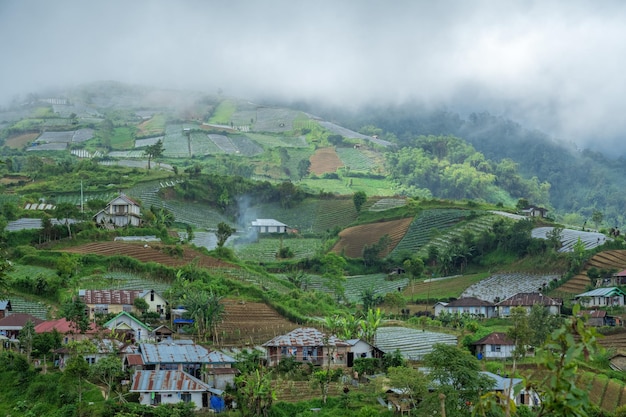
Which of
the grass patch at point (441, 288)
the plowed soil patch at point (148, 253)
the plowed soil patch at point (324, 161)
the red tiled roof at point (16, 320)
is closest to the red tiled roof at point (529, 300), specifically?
the grass patch at point (441, 288)

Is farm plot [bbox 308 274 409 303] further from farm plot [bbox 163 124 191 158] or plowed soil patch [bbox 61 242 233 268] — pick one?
farm plot [bbox 163 124 191 158]

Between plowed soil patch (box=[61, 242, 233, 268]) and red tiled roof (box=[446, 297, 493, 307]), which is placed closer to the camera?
red tiled roof (box=[446, 297, 493, 307])

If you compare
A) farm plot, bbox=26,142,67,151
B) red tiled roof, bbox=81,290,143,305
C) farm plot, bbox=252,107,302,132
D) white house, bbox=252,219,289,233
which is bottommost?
red tiled roof, bbox=81,290,143,305

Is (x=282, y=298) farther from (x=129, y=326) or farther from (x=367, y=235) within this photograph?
(x=367, y=235)

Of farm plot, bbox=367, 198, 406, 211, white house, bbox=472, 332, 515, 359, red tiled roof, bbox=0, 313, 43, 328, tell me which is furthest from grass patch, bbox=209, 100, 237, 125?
white house, bbox=472, 332, 515, 359

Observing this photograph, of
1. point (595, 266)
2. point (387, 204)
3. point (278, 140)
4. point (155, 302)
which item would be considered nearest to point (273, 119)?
point (278, 140)

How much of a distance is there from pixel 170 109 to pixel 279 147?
1582 inches

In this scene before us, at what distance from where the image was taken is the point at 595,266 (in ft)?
215

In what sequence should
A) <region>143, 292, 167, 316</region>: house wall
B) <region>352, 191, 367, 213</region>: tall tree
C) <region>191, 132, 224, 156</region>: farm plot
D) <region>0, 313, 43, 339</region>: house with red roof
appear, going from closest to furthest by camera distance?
<region>0, 313, 43, 339</region>: house with red roof, <region>143, 292, 167, 316</region>: house wall, <region>352, 191, 367, 213</region>: tall tree, <region>191, 132, 224, 156</region>: farm plot

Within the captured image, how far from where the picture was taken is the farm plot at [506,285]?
6706 centimetres

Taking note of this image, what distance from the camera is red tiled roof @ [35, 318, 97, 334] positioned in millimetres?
46062

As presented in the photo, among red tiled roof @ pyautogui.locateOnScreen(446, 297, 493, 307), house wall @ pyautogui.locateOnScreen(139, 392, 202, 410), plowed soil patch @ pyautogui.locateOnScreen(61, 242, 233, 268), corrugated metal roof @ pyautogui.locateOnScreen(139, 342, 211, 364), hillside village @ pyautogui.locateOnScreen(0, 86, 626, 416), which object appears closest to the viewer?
house wall @ pyautogui.locateOnScreen(139, 392, 202, 410)

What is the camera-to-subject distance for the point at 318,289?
2832 inches

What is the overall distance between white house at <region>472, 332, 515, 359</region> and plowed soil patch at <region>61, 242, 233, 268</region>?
22838mm
